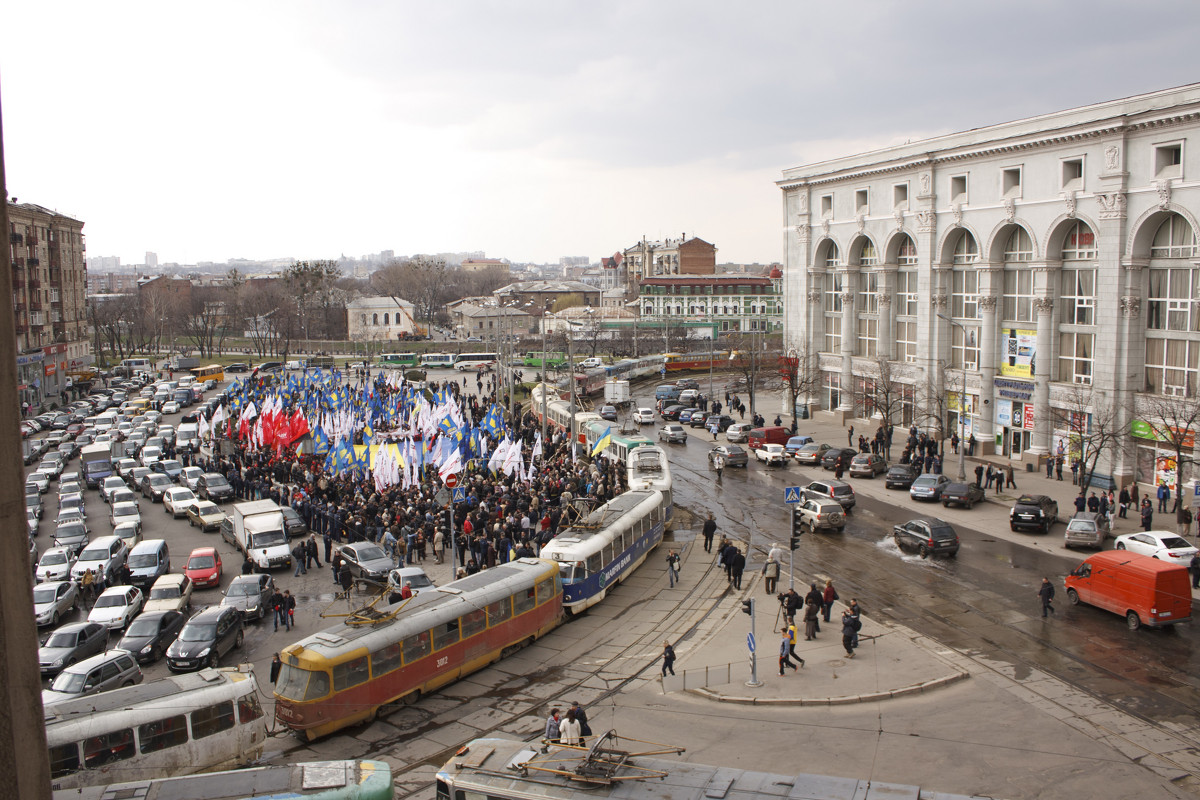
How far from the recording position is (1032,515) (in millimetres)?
31484

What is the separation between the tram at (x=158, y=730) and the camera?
14359 mm

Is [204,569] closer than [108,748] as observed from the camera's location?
No

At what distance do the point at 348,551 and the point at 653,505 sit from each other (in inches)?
380

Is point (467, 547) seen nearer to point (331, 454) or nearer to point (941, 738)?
point (331, 454)

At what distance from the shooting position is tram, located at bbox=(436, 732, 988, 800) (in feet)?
35.7

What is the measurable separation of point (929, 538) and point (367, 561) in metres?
17.5

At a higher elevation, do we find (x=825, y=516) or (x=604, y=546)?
(x=604, y=546)

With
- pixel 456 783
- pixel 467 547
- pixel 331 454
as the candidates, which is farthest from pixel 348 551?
pixel 456 783

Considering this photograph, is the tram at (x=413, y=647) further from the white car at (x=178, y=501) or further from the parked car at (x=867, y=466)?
the parked car at (x=867, y=466)

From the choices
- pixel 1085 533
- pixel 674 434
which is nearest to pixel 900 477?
pixel 1085 533

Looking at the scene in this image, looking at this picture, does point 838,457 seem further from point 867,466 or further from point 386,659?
point 386,659

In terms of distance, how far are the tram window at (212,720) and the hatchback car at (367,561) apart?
995 cm

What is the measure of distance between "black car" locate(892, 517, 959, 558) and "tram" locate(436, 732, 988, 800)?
18.3 meters

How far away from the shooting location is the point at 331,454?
40031mm
